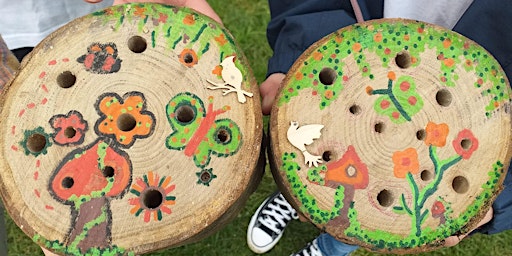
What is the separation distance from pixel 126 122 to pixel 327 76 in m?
0.36

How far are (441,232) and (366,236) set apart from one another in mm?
132

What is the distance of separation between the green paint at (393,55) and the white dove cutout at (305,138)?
0.20 feet

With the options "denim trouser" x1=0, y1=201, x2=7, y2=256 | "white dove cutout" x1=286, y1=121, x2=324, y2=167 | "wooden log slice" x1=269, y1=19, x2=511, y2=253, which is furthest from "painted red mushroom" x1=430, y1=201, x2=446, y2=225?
"denim trouser" x1=0, y1=201, x2=7, y2=256

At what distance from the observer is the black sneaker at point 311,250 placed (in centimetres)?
157

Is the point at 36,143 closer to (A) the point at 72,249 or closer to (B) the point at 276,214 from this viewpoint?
(A) the point at 72,249

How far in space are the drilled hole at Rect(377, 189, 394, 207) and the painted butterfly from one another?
0.25 m

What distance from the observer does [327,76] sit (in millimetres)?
866

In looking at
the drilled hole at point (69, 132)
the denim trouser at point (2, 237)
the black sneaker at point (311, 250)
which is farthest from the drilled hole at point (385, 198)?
the denim trouser at point (2, 237)

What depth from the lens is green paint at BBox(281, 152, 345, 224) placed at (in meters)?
0.81

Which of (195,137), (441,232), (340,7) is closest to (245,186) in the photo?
(195,137)

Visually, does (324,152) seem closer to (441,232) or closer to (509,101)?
(441,232)

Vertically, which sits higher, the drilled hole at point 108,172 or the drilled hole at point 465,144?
the drilled hole at point 465,144

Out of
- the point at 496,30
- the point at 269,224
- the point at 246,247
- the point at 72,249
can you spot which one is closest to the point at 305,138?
the point at 72,249

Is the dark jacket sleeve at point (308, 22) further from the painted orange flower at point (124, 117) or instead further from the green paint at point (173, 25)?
the painted orange flower at point (124, 117)
